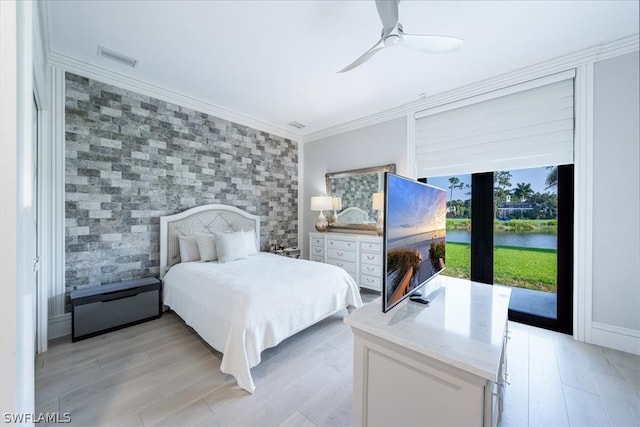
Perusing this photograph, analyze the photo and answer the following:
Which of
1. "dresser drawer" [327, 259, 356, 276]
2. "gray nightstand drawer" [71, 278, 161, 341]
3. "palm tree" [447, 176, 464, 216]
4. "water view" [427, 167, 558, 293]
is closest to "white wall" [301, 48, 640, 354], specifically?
"water view" [427, 167, 558, 293]

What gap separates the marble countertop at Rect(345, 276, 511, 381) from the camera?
831mm

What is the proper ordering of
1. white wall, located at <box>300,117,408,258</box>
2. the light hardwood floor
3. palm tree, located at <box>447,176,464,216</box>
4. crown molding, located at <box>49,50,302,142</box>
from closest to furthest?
the light hardwood floor → crown molding, located at <box>49,50,302,142</box> → palm tree, located at <box>447,176,464,216</box> → white wall, located at <box>300,117,408,258</box>

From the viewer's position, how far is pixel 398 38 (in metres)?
1.78

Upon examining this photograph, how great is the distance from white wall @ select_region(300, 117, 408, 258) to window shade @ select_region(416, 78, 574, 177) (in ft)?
0.94

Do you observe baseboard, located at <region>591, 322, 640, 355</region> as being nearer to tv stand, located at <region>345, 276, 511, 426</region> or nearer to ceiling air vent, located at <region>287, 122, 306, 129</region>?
tv stand, located at <region>345, 276, 511, 426</region>

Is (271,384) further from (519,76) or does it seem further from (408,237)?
(519,76)

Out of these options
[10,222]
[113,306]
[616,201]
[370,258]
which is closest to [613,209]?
[616,201]

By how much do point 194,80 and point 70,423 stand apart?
316cm

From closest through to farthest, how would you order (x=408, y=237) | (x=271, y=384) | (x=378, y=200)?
(x=408, y=237)
(x=271, y=384)
(x=378, y=200)

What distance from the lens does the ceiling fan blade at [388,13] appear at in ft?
5.16

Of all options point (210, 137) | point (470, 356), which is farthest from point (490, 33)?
point (210, 137)

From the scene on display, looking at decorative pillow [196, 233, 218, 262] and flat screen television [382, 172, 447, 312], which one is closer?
flat screen television [382, 172, 447, 312]

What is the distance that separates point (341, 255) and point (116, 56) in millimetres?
3581

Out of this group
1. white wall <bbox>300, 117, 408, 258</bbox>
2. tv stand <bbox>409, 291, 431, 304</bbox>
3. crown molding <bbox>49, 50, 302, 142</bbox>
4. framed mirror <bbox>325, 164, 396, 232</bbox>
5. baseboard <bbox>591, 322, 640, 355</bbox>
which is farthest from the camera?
framed mirror <bbox>325, 164, 396, 232</bbox>
